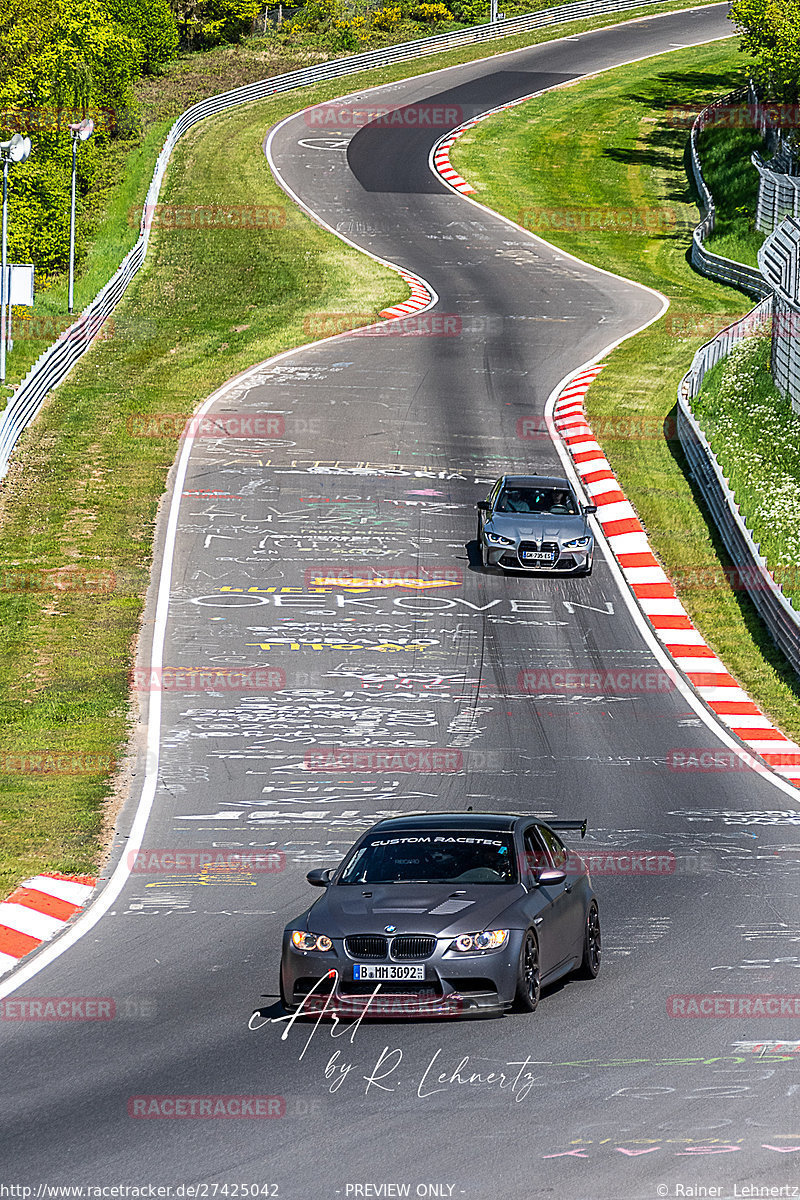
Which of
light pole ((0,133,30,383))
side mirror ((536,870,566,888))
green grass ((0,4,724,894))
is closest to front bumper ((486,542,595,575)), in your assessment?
green grass ((0,4,724,894))

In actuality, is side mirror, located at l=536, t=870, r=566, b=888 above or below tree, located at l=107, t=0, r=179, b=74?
below

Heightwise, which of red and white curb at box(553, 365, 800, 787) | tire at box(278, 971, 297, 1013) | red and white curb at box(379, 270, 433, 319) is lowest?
red and white curb at box(553, 365, 800, 787)

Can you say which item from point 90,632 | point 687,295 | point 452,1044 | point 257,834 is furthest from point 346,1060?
point 687,295

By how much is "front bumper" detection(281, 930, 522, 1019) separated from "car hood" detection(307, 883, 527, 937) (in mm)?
181

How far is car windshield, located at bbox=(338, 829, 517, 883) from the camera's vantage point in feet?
38.2

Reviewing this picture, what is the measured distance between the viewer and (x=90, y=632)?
25.1m

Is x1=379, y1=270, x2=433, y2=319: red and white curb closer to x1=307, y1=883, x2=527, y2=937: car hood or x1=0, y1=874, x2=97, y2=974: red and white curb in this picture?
x1=0, y1=874, x2=97, y2=974: red and white curb

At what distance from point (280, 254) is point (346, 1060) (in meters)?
49.0

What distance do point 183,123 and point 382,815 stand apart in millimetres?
64390

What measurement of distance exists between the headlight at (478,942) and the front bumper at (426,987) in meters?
0.04

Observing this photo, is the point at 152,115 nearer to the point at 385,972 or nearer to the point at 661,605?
the point at 661,605

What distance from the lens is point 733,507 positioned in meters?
29.5

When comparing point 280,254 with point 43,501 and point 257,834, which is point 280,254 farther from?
point 257,834
